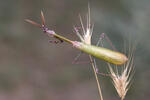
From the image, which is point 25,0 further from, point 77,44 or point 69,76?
point 77,44

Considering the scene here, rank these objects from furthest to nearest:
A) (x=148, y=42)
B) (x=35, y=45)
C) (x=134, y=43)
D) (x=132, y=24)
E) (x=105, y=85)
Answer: (x=35, y=45)
(x=105, y=85)
(x=132, y=24)
(x=148, y=42)
(x=134, y=43)

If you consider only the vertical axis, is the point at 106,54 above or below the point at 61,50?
below

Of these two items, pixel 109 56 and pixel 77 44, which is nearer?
pixel 109 56

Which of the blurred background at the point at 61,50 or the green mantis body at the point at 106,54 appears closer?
the green mantis body at the point at 106,54

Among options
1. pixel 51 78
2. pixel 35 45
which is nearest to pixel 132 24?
pixel 51 78

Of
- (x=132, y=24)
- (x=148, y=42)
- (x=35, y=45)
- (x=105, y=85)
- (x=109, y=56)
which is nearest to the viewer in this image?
(x=109, y=56)

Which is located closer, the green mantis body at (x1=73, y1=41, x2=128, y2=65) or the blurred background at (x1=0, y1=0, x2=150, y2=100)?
the green mantis body at (x1=73, y1=41, x2=128, y2=65)

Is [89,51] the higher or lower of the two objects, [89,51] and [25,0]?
the lower

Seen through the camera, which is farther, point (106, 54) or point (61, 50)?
point (61, 50)
